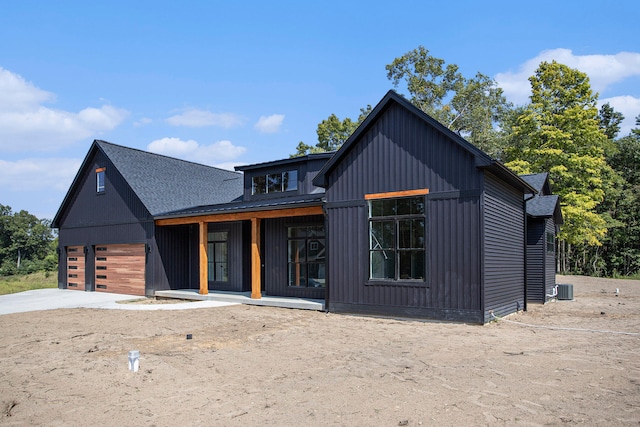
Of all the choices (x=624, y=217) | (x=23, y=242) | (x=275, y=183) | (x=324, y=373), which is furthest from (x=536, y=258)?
(x=23, y=242)

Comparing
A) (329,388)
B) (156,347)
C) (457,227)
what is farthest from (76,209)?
(329,388)

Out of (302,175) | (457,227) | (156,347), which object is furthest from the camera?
(302,175)

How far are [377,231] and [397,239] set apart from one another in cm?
58

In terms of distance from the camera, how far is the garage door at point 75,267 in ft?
68.5

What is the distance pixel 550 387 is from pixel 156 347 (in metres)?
Answer: 6.22

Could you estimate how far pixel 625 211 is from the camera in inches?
1183

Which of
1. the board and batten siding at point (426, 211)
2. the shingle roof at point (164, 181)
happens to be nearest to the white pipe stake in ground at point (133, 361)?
the board and batten siding at point (426, 211)

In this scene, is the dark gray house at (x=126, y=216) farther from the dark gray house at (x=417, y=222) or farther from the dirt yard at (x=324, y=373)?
the dark gray house at (x=417, y=222)

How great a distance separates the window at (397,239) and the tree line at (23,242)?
51161 mm

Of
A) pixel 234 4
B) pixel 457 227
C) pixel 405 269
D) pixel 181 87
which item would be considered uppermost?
pixel 234 4

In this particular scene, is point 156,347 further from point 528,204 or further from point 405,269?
point 528,204

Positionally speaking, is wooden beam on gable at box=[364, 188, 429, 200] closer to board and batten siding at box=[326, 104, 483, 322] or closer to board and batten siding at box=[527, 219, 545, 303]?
board and batten siding at box=[326, 104, 483, 322]

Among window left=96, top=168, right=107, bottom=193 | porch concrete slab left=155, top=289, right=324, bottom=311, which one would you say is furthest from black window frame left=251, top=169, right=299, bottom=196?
window left=96, top=168, right=107, bottom=193

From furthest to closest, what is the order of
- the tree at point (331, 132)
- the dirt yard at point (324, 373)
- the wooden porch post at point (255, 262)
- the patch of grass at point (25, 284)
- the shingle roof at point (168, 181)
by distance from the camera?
1. the tree at point (331, 132)
2. the patch of grass at point (25, 284)
3. the shingle roof at point (168, 181)
4. the wooden porch post at point (255, 262)
5. the dirt yard at point (324, 373)
